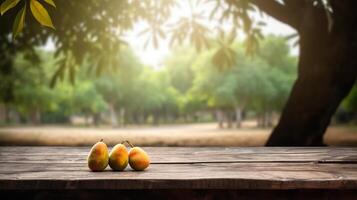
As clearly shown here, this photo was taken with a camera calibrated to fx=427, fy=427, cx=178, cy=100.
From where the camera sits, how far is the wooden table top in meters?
2.30

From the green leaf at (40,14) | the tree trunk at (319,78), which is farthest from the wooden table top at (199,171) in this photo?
the tree trunk at (319,78)

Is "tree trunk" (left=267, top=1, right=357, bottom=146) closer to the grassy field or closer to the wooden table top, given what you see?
the wooden table top

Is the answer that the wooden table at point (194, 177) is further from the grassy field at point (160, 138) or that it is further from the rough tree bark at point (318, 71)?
the grassy field at point (160, 138)

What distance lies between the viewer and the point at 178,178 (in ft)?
7.58

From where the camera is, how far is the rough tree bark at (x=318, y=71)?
7746 mm

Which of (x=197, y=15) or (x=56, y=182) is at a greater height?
(x=197, y=15)

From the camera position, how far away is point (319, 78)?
7.85 metres

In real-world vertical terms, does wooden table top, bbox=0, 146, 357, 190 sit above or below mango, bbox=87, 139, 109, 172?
below

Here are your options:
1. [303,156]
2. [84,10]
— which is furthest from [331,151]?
[84,10]

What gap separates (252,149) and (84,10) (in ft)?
21.7

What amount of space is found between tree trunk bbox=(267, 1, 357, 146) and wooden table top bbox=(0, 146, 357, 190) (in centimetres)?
425

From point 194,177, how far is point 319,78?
6096 millimetres

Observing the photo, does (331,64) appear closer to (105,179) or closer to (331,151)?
(331,151)

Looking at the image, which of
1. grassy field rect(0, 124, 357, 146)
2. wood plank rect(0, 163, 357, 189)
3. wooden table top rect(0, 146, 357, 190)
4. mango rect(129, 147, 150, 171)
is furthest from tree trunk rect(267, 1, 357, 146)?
grassy field rect(0, 124, 357, 146)
